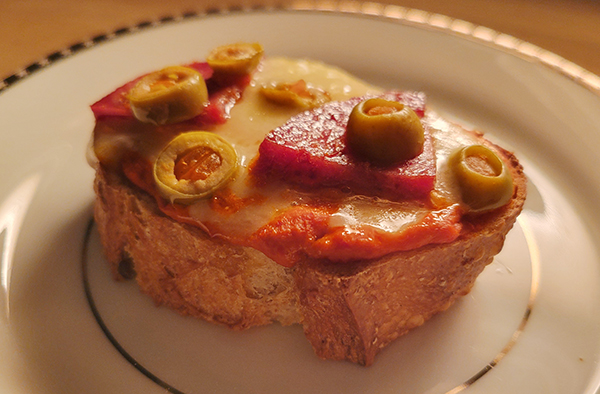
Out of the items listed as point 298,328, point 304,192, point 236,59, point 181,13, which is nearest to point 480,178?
point 304,192

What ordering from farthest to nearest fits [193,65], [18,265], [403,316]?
[193,65]
[18,265]
[403,316]

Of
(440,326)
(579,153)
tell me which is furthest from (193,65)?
(579,153)

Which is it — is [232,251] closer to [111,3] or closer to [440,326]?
[440,326]

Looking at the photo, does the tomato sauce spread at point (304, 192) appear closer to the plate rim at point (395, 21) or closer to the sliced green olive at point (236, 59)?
the sliced green olive at point (236, 59)

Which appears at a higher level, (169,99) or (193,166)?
(169,99)

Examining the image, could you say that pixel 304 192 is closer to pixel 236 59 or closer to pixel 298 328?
pixel 298 328

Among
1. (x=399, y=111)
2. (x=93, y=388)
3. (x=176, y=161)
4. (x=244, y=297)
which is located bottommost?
(x=93, y=388)
